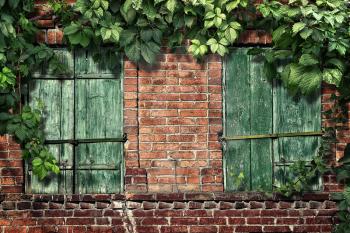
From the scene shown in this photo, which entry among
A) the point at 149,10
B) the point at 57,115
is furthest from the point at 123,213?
the point at 149,10

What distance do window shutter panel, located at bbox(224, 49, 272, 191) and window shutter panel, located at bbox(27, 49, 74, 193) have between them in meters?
1.50

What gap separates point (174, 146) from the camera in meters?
6.33

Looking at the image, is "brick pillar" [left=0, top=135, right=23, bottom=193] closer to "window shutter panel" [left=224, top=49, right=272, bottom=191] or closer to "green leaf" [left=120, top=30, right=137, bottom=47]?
"green leaf" [left=120, top=30, right=137, bottom=47]

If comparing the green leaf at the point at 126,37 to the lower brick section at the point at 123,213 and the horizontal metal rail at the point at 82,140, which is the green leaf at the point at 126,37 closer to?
the horizontal metal rail at the point at 82,140

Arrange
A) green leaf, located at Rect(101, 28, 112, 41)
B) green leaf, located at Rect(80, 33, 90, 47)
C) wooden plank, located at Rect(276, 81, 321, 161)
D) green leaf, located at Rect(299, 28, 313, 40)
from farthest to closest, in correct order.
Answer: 1. wooden plank, located at Rect(276, 81, 321, 161)
2. green leaf, located at Rect(80, 33, 90, 47)
3. green leaf, located at Rect(101, 28, 112, 41)
4. green leaf, located at Rect(299, 28, 313, 40)

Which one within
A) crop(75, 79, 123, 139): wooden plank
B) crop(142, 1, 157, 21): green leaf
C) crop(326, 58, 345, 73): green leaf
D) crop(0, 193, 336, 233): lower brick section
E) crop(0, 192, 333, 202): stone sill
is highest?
crop(142, 1, 157, 21): green leaf

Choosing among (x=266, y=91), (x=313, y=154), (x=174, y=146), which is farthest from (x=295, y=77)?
(x=174, y=146)

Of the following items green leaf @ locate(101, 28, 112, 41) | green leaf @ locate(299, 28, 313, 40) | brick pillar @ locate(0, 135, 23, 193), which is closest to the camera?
green leaf @ locate(299, 28, 313, 40)

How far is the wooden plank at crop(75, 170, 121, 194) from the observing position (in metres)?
6.34

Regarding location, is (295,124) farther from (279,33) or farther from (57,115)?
(57,115)

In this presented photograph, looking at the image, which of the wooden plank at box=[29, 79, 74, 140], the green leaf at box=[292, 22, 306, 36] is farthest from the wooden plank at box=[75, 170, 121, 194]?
the green leaf at box=[292, 22, 306, 36]

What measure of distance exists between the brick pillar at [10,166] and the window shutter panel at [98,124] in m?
0.55

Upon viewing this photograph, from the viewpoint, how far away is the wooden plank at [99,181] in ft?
20.8

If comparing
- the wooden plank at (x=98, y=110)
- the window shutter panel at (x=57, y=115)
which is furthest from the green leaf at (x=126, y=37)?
the window shutter panel at (x=57, y=115)
